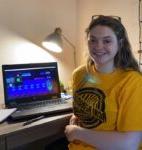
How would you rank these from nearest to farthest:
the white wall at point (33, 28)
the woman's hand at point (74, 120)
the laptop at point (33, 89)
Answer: the woman's hand at point (74, 120), the laptop at point (33, 89), the white wall at point (33, 28)

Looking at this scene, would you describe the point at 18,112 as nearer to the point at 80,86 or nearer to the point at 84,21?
the point at 80,86

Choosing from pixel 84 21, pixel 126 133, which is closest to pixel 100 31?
pixel 126 133

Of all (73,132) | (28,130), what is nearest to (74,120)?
(73,132)

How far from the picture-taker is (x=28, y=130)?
1.37 meters

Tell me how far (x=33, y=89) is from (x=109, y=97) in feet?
2.18

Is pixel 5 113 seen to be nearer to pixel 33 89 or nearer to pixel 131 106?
pixel 33 89

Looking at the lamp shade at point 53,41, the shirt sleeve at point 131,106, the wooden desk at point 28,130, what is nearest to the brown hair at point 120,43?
the shirt sleeve at point 131,106

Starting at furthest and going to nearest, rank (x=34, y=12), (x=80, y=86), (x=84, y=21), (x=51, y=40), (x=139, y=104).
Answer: (x=84, y=21)
(x=34, y=12)
(x=51, y=40)
(x=80, y=86)
(x=139, y=104)

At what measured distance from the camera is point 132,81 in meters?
1.21

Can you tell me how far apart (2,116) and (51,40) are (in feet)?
2.51

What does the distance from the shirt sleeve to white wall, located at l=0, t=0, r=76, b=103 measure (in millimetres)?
1085

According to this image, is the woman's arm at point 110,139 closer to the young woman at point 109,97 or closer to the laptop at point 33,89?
the young woman at point 109,97

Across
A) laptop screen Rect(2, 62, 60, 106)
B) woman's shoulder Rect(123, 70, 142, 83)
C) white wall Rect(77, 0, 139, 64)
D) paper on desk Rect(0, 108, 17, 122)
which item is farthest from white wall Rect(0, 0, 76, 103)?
woman's shoulder Rect(123, 70, 142, 83)

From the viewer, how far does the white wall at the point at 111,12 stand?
79.8 inches
